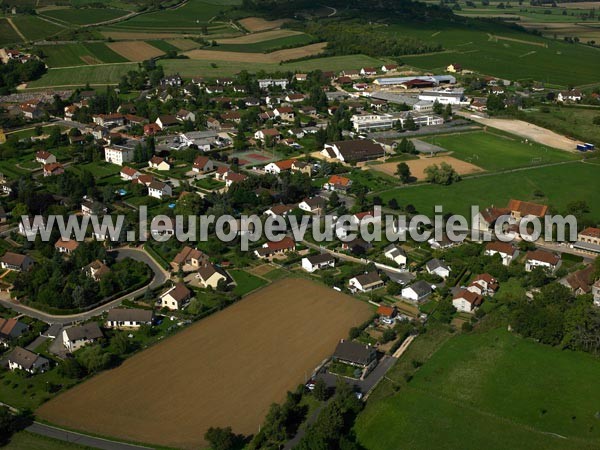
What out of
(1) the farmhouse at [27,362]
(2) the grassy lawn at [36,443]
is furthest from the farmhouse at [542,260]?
(2) the grassy lawn at [36,443]

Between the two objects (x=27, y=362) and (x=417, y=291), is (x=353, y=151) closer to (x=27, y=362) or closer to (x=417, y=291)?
(x=417, y=291)

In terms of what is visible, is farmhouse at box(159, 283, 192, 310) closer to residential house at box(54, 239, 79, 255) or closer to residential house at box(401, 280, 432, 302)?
residential house at box(54, 239, 79, 255)

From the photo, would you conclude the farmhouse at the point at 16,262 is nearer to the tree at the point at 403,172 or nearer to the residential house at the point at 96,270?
the residential house at the point at 96,270

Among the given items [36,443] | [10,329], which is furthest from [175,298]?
[36,443]

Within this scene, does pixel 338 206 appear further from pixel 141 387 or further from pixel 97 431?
pixel 97 431

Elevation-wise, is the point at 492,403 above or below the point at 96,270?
below

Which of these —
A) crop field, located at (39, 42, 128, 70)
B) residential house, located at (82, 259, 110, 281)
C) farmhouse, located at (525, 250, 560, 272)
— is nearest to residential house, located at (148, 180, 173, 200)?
residential house, located at (82, 259, 110, 281)
